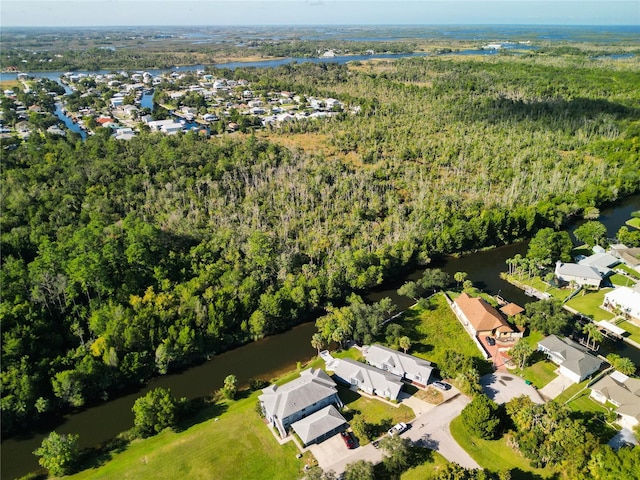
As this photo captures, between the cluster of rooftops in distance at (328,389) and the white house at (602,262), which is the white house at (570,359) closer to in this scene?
the cluster of rooftops in distance at (328,389)

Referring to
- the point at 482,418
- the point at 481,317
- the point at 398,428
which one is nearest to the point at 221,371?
the point at 398,428

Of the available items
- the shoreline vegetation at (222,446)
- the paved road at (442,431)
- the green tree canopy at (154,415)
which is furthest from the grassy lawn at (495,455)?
the green tree canopy at (154,415)

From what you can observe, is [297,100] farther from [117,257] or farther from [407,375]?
[407,375]

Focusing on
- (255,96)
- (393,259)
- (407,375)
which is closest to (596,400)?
(407,375)

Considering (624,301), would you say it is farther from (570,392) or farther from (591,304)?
(570,392)

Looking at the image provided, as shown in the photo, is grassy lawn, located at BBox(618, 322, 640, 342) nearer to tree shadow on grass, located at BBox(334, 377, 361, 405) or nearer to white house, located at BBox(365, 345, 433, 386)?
white house, located at BBox(365, 345, 433, 386)

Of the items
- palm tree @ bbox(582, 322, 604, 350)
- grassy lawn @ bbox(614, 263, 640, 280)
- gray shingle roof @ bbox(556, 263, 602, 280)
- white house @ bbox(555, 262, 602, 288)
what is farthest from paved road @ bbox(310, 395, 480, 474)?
grassy lawn @ bbox(614, 263, 640, 280)
